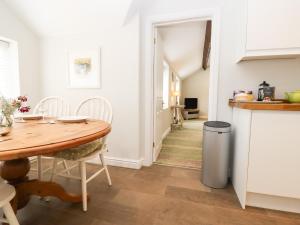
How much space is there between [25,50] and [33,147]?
2293 mm

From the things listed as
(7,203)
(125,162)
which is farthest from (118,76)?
(7,203)

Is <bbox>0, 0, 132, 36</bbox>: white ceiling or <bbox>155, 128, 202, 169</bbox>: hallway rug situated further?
<bbox>155, 128, 202, 169</bbox>: hallway rug

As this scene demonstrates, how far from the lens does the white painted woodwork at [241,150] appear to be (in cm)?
146

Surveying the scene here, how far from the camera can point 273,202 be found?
1.51 m

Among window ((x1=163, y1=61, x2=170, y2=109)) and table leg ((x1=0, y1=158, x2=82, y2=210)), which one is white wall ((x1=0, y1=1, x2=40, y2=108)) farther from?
window ((x1=163, y1=61, x2=170, y2=109))

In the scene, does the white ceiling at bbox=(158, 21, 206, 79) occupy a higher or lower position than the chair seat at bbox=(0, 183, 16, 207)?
higher

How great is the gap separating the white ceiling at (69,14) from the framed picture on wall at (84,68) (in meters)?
0.31

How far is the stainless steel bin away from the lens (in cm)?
177

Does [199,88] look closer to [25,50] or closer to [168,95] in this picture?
[168,95]

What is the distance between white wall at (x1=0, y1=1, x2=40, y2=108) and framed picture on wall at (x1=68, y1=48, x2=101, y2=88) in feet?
1.84

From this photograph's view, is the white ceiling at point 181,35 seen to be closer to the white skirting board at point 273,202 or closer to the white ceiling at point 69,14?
the white ceiling at point 69,14

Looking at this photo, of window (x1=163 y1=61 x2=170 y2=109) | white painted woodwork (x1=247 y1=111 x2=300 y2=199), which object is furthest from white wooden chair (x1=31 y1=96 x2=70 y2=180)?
window (x1=163 y1=61 x2=170 y2=109)

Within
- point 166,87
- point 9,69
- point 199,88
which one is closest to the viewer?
point 9,69

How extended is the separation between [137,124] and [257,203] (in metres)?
1.50
